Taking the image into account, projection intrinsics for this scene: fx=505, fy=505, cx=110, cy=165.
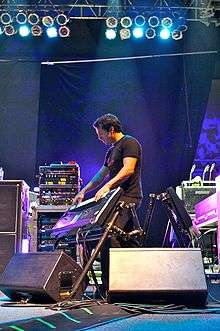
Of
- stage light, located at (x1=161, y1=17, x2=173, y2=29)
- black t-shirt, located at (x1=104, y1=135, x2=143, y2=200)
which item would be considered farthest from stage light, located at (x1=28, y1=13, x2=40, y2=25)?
black t-shirt, located at (x1=104, y1=135, x2=143, y2=200)

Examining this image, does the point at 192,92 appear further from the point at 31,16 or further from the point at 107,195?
the point at 107,195

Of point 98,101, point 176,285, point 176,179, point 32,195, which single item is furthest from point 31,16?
point 176,285

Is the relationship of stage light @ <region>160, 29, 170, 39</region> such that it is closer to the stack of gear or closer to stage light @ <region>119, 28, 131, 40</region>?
stage light @ <region>119, 28, 131, 40</region>

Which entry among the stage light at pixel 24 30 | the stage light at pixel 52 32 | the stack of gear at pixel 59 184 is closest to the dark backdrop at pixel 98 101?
the stage light at pixel 52 32

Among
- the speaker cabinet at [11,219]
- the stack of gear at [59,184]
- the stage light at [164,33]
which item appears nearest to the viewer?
the speaker cabinet at [11,219]

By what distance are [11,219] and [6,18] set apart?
Result: 3080 mm

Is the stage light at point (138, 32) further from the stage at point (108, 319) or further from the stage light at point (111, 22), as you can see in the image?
the stage at point (108, 319)

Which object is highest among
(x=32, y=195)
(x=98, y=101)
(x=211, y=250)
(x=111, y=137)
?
(x=98, y=101)

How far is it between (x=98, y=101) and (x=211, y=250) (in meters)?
2.83

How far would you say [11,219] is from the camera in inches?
193

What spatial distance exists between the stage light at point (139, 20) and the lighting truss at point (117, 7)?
7 centimetres

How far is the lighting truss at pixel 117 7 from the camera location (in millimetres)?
6703

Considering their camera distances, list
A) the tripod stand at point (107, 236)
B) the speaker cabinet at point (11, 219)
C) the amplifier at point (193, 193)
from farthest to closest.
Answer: the amplifier at point (193, 193) → the speaker cabinet at point (11, 219) → the tripod stand at point (107, 236)

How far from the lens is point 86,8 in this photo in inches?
279
